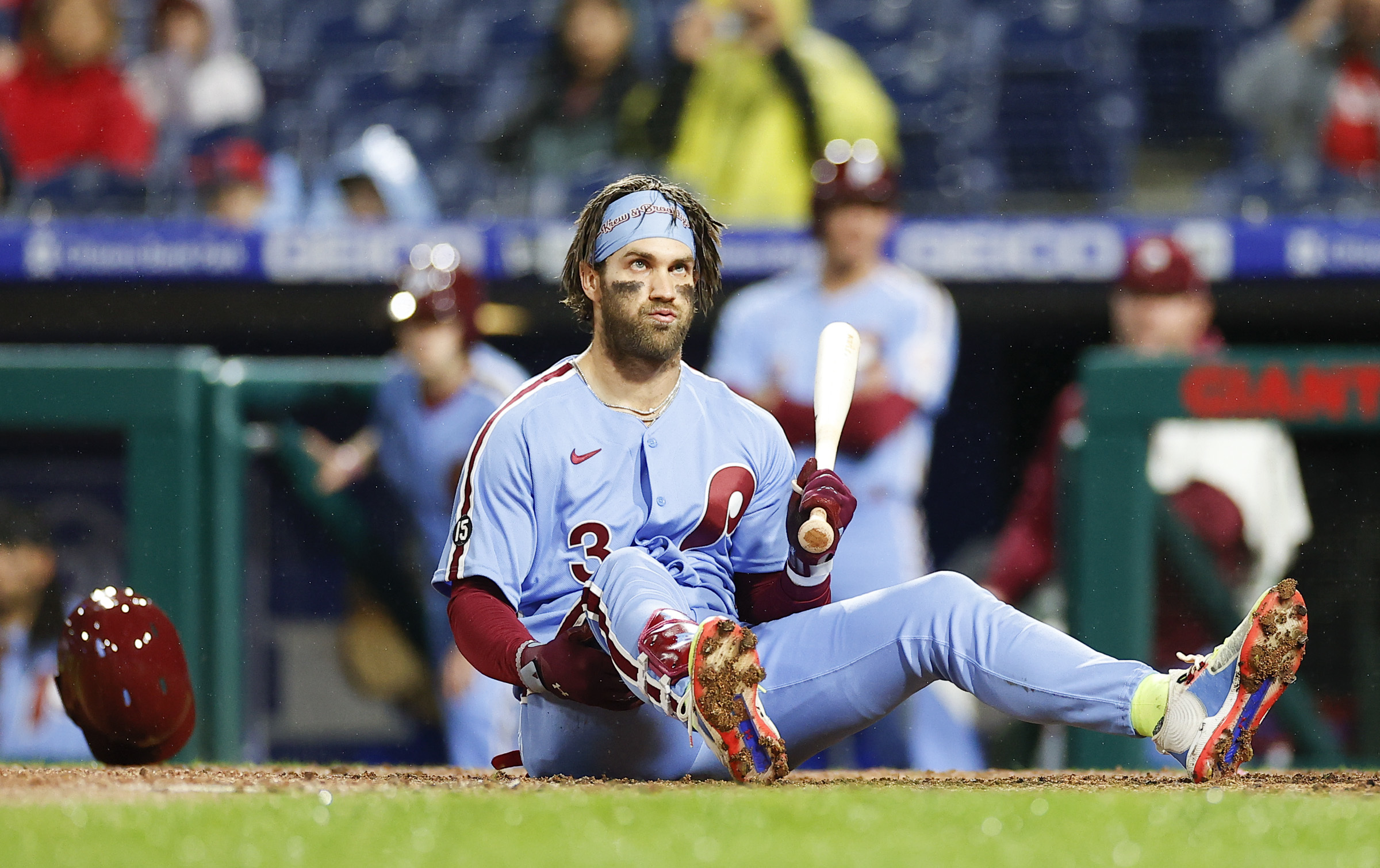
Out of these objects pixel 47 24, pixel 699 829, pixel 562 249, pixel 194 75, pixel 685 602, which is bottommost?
pixel 699 829

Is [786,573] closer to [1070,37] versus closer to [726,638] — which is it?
[726,638]

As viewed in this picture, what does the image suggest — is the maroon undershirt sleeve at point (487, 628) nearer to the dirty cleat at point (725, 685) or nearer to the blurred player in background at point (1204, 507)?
the dirty cleat at point (725, 685)

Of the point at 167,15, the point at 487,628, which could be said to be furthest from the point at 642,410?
the point at 167,15

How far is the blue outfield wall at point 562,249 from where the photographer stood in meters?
5.89

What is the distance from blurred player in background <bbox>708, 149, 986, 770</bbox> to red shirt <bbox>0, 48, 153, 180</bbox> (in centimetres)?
345

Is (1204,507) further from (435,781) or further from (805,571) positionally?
(435,781)

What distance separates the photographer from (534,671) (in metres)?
2.49

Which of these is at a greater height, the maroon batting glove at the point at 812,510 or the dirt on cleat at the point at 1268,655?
the maroon batting glove at the point at 812,510

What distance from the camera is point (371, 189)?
271 inches

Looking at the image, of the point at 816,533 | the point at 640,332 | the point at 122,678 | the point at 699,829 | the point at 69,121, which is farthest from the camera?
the point at 69,121

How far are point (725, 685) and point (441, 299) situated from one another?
9.05 ft

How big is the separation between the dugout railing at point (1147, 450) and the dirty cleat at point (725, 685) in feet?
7.42

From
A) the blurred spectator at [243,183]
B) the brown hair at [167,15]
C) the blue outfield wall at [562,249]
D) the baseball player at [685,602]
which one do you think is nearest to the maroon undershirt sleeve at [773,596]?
the baseball player at [685,602]

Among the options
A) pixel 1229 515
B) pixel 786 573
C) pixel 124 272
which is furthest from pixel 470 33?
pixel 786 573
